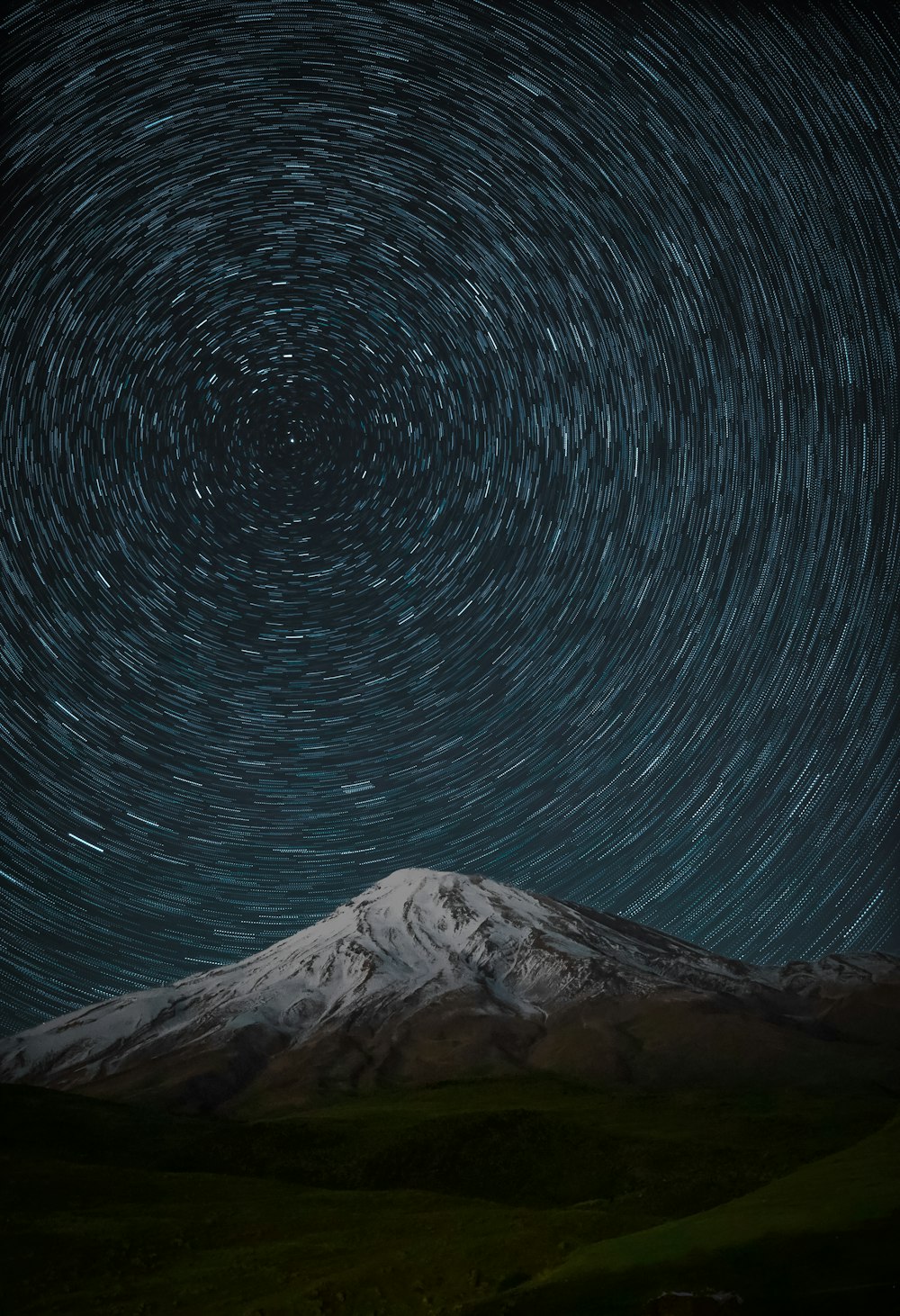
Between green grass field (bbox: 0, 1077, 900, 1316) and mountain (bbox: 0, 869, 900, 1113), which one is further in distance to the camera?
mountain (bbox: 0, 869, 900, 1113)

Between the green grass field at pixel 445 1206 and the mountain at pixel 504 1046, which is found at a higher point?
the green grass field at pixel 445 1206

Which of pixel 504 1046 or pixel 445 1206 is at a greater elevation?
pixel 445 1206

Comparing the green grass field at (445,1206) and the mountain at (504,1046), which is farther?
the mountain at (504,1046)

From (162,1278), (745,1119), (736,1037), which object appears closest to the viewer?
(162,1278)

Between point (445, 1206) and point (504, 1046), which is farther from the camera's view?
point (504, 1046)

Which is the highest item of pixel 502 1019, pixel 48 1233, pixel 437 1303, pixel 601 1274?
pixel 601 1274

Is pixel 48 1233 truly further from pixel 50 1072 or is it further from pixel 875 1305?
pixel 50 1072

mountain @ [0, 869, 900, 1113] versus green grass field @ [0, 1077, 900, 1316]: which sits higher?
green grass field @ [0, 1077, 900, 1316]

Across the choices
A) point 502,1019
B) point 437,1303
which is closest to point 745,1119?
point 437,1303
